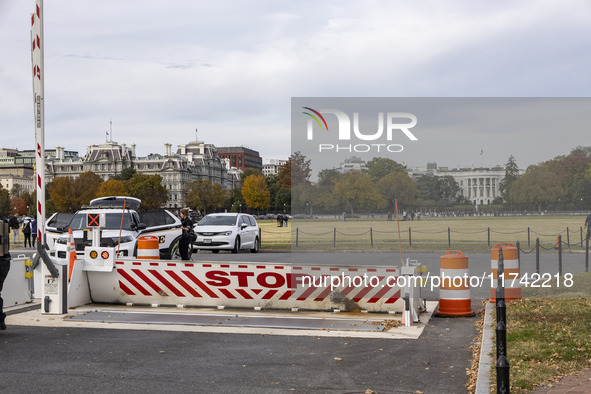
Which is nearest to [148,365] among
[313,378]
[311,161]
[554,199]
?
[313,378]

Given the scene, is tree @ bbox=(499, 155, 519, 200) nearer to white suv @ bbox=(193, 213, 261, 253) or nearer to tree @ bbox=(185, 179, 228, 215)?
white suv @ bbox=(193, 213, 261, 253)

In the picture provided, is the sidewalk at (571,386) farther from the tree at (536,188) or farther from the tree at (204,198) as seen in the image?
the tree at (204,198)

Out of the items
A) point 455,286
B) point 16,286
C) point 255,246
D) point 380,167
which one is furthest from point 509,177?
point 255,246

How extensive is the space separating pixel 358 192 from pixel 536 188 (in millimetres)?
4056

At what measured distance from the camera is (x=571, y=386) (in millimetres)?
6648

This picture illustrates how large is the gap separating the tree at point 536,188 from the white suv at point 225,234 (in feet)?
50.1

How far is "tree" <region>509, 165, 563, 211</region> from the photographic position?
1542 centimetres

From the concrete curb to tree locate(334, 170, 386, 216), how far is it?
4.52 meters

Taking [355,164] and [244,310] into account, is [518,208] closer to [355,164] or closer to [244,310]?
[355,164]

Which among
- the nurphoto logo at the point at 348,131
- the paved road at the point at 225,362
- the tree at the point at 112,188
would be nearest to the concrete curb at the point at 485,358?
the paved road at the point at 225,362

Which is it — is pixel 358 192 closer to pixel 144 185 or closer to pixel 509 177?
pixel 509 177

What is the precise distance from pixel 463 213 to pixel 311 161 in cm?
399

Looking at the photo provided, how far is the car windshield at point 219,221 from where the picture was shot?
1174 inches

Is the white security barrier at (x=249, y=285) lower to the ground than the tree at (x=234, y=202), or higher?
lower
